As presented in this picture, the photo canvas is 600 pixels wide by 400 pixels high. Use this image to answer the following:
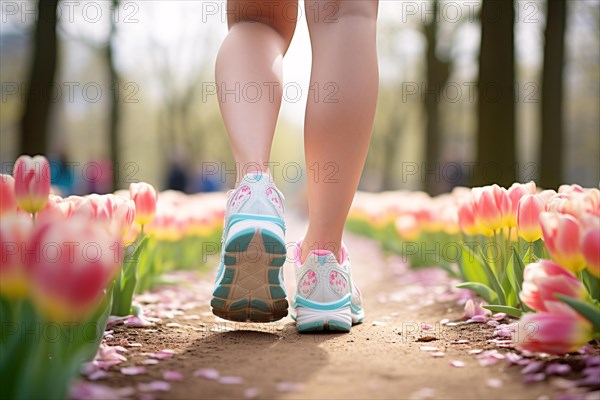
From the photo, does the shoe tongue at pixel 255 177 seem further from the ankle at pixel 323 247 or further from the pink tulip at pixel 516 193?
the pink tulip at pixel 516 193

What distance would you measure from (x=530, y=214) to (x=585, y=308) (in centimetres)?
53

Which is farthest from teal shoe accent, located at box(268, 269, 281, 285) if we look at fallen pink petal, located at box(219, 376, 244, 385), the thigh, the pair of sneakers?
the thigh

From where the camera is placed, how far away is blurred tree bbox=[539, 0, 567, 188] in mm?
6262

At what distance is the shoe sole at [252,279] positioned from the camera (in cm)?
155

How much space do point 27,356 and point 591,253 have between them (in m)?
1.02

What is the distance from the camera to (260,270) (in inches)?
62.0

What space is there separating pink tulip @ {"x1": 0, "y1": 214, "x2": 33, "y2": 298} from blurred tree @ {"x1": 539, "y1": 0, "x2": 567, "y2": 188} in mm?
5749

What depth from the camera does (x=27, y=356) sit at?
1020mm

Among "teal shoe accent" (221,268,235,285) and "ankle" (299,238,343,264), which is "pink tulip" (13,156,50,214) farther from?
"ankle" (299,238,343,264)

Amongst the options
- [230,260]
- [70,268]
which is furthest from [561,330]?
[70,268]

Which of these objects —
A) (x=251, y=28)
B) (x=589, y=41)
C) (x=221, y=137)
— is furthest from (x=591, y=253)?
(x=221, y=137)

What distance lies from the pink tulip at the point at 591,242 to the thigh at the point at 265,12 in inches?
40.5

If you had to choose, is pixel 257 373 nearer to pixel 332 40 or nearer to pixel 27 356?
pixel 27 356

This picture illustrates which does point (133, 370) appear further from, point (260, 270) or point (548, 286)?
point (548, 286)
